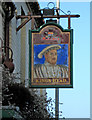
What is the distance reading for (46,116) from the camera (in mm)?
14719

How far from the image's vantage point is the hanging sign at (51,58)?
16828 millimetres

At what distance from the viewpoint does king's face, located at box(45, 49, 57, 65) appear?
17.2 m

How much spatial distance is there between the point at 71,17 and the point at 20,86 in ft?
20.2

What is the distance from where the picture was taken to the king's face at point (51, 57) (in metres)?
17.2

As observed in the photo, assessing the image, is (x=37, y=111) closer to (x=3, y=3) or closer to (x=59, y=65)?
(x=59, y=65)

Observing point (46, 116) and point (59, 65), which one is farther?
point (59, 65)

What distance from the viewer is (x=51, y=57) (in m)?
17.2

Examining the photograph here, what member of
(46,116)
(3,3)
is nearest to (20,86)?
(46,116)

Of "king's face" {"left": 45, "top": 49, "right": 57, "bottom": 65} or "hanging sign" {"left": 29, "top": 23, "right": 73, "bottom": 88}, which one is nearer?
"hanging sign" {"left": 29, "top": 23, "right": 73, "bottom": 88}

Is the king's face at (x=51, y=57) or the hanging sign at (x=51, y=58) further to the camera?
the king's face at (x=51, y=57)

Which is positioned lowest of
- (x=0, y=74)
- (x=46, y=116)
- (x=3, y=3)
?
(x=46, y=116)

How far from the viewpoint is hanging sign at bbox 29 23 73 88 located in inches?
663

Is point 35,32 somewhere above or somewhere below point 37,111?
above

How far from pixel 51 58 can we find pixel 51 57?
4 cm
